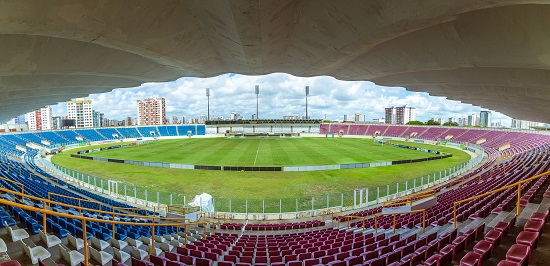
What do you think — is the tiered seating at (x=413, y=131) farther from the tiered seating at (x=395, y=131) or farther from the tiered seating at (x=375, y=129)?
the tiered seating at (x=375, y=129)

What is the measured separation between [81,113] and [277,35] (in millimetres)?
199000

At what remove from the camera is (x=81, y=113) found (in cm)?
16600

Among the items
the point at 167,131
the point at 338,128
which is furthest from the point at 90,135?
the point at 338,128

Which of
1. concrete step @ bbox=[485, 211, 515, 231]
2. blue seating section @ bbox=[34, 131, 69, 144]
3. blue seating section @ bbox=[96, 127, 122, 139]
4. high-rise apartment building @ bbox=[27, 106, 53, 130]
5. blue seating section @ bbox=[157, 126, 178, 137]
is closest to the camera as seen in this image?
concrete step @ bbox=[485, 211, 515, 231]

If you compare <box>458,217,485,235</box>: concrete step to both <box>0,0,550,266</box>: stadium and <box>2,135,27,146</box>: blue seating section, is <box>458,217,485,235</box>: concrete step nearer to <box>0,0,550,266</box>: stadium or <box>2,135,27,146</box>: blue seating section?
<box>0,0,550,266</box>: stadium

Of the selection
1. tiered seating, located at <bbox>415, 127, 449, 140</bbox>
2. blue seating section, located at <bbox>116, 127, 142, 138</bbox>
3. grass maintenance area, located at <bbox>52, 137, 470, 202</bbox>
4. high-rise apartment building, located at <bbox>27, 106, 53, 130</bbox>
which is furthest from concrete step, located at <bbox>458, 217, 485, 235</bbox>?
high-rise apartment building, located at <bbox>27, 106, 53, 130</bbox>

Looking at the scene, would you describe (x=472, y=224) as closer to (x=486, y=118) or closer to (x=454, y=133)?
(x=454, y=133)

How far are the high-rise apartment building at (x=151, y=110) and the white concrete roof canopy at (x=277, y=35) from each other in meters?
186

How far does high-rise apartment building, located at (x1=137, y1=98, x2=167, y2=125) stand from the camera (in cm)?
18500

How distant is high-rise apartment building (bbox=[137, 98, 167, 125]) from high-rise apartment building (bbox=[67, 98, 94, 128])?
1142 inches

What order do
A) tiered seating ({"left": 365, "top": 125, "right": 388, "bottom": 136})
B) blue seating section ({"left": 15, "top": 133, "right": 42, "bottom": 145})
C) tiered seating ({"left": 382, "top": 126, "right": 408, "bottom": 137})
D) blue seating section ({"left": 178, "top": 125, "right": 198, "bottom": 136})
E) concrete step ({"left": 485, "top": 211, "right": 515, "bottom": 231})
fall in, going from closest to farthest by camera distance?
concrete step ({"left": 485, "top": 211, "right": 515, "bottom": 231}) < blue seating section ({"left": 15, "top": 133, "right": 42, "bottom": 145}) < tiered seating ({"left": 382, "top": 126, "right": 408, "bottom": 137}) < tiered seating ({"left": 365, "top": 125, "right": 388, "bottom": 136}) < blue seating section ({"left": 178, "top": 125, "right": 198, "bottom": 136})

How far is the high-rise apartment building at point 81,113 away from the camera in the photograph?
164625 millimetres

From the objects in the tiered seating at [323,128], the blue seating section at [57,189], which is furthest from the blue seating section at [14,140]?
the tiered seating at [323,128]

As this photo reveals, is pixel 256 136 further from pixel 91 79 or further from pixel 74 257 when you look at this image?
pixel 74 257
